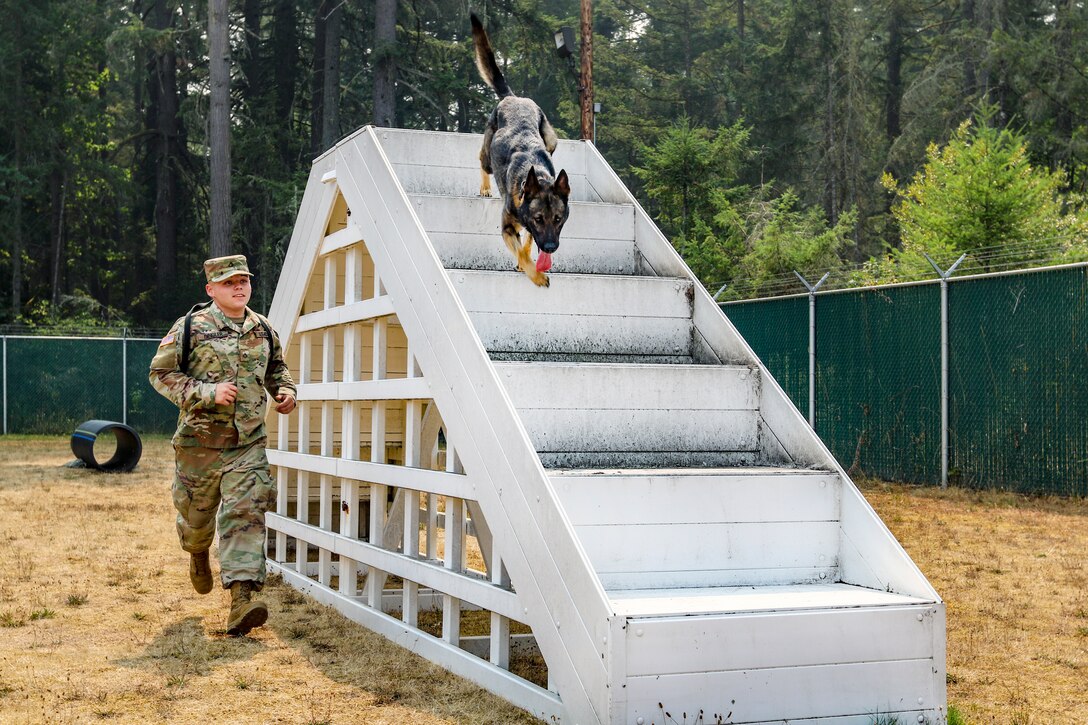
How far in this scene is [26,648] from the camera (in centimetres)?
595

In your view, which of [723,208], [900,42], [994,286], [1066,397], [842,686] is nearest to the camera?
[842,686]

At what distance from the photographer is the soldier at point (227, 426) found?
19.8 feet

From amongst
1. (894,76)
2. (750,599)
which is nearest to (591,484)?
(750,599)

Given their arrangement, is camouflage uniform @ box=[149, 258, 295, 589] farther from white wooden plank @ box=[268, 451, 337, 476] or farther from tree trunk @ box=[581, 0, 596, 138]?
tree trunk @ box=[581, 0, 596, 138]

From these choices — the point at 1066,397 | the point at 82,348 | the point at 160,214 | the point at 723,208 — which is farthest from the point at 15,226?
the point at 1066,397

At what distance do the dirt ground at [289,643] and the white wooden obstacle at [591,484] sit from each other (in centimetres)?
32

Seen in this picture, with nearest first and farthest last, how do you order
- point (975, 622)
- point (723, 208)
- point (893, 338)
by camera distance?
point (975, 622) < point (893, 338) < point (723, 208)

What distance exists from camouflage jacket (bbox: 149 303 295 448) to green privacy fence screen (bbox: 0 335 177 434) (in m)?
20.6

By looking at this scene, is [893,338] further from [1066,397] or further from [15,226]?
[15,226]

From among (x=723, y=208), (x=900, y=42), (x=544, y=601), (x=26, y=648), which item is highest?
(x=900, y=42)

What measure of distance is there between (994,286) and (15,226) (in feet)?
92.9

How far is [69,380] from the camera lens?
83.3 ft

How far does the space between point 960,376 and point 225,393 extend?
9.84m

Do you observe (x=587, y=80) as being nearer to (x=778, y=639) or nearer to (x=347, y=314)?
(x=347, y=314)
